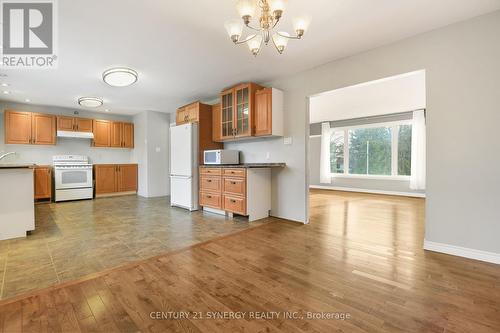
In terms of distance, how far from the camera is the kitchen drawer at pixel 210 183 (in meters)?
4.32

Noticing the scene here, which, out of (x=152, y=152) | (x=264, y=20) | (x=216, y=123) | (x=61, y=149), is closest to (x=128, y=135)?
(x=152, y=152)

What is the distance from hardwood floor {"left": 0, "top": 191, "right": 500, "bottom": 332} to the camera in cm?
142

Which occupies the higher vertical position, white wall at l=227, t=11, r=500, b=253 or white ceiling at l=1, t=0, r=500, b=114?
white ceiling at l=1, t=0, r=500, b=114

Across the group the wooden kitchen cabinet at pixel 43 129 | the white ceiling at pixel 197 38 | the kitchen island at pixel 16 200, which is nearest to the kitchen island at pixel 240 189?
the white ceiling at pixel 197 38

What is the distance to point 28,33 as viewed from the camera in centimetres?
267

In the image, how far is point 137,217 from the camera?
4164 mm

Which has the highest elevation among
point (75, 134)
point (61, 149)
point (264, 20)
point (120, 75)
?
point (120, 75)

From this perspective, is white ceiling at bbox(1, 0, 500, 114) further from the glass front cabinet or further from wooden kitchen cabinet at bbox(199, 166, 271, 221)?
wooden kitchen cabinet at bbox(199, 166, 271, 221)

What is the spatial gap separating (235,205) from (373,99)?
429 cm

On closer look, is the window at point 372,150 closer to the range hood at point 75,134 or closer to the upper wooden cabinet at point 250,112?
the upper wooden cabinet at point 250,112

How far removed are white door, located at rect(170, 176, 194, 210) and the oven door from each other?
2.77 m

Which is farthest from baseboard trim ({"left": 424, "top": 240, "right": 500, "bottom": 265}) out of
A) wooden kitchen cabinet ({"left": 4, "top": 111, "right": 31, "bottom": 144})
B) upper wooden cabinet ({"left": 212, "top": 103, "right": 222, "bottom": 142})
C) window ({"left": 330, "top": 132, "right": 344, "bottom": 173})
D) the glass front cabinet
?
wooden kitchen cabinet ({"left": 4, "top": 111, "right": 31, "bottom": 144})

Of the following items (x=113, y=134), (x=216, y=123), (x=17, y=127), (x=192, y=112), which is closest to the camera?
(x=216, y=123)

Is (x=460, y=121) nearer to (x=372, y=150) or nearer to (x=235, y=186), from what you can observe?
(x=235, y=186)
